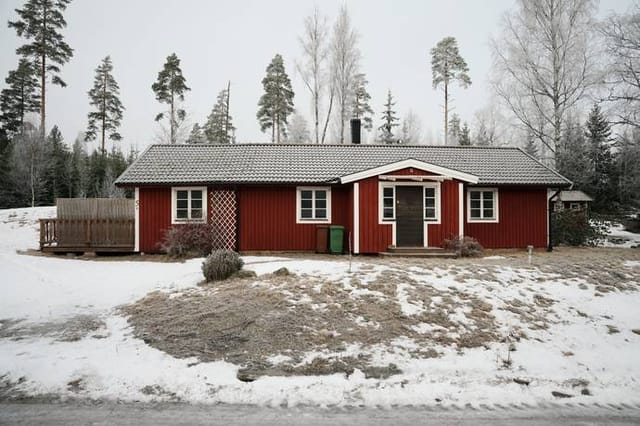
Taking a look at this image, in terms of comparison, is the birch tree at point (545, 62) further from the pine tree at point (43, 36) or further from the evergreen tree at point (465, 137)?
the pine tree at point (43, 36)

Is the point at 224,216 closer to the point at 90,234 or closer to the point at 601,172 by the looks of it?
the point at 90,234

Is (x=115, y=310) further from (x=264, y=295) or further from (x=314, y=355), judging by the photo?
(x=314, y=355)

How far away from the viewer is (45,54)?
1125 inches

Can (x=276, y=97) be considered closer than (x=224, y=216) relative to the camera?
No

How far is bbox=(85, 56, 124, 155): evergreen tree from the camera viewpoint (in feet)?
120

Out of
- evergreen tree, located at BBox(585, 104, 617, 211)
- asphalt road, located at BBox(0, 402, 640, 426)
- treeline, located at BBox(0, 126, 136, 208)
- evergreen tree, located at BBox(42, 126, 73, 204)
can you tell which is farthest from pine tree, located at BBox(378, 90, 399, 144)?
asphalt road, located at BBox(0, 402, 640, 426)

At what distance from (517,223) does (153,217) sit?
1432 centimetres

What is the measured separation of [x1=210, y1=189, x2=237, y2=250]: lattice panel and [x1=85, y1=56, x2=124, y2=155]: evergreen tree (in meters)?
29.2

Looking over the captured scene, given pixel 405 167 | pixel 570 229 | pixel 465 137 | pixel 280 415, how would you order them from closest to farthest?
pixel 280 415 → pixel 405 167 → pixel 570 229 → pixel 465 137

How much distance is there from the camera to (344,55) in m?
26.0

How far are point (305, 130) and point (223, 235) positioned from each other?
27122 millimetres

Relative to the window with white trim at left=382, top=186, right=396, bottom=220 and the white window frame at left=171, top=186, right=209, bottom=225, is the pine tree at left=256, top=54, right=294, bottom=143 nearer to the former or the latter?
the white window frame at left=171, top=186, right=209, bottom=225

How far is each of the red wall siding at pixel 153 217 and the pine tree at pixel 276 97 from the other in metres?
20.5

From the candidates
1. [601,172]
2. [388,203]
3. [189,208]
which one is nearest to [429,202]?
[388,203]
